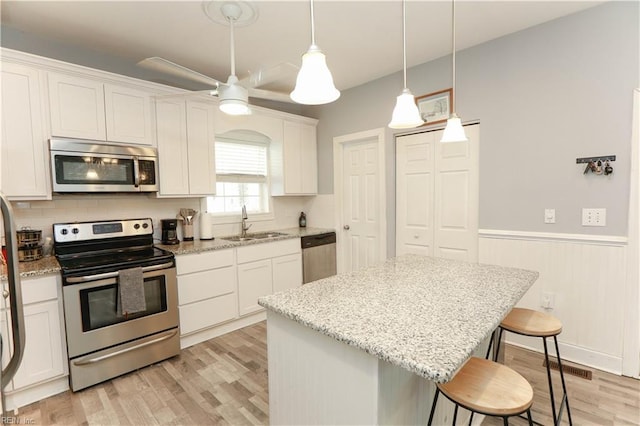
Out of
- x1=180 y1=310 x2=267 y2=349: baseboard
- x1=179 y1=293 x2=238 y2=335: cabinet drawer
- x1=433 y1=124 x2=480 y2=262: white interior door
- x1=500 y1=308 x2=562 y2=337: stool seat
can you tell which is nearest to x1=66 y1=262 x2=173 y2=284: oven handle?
x1=179 y1=293 x2=238 y2=335: cabinet drawer

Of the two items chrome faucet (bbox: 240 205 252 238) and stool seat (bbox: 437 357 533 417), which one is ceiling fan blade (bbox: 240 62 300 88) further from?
chrome faucet (bbox: 240 205 252 238)

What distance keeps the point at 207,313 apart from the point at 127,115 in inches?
75.0

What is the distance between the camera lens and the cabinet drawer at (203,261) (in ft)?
8.88

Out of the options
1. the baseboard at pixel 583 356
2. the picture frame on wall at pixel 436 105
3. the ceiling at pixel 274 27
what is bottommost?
the baseboard at pixel 583 356

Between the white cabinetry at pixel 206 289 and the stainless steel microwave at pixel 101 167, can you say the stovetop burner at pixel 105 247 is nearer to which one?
the white cabinetry at pixel 206 289

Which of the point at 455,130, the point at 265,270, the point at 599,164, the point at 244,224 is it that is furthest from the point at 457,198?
the point at 244,224

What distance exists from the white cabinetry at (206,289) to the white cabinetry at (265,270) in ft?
0.33

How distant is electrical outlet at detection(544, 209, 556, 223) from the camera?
251 centimetres

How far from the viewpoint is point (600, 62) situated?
7.47 feet

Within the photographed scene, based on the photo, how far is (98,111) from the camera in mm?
2529

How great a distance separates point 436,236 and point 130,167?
2.99 meters

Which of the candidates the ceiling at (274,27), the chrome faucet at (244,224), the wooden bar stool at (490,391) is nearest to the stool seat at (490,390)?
the wooden bar stool at (490,391)

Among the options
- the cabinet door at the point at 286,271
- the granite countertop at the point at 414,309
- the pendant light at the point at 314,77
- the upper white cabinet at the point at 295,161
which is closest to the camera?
the granite countertop at the point at 414,309

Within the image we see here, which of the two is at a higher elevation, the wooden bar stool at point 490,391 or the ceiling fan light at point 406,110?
the ceiling fan light at point 406,110
